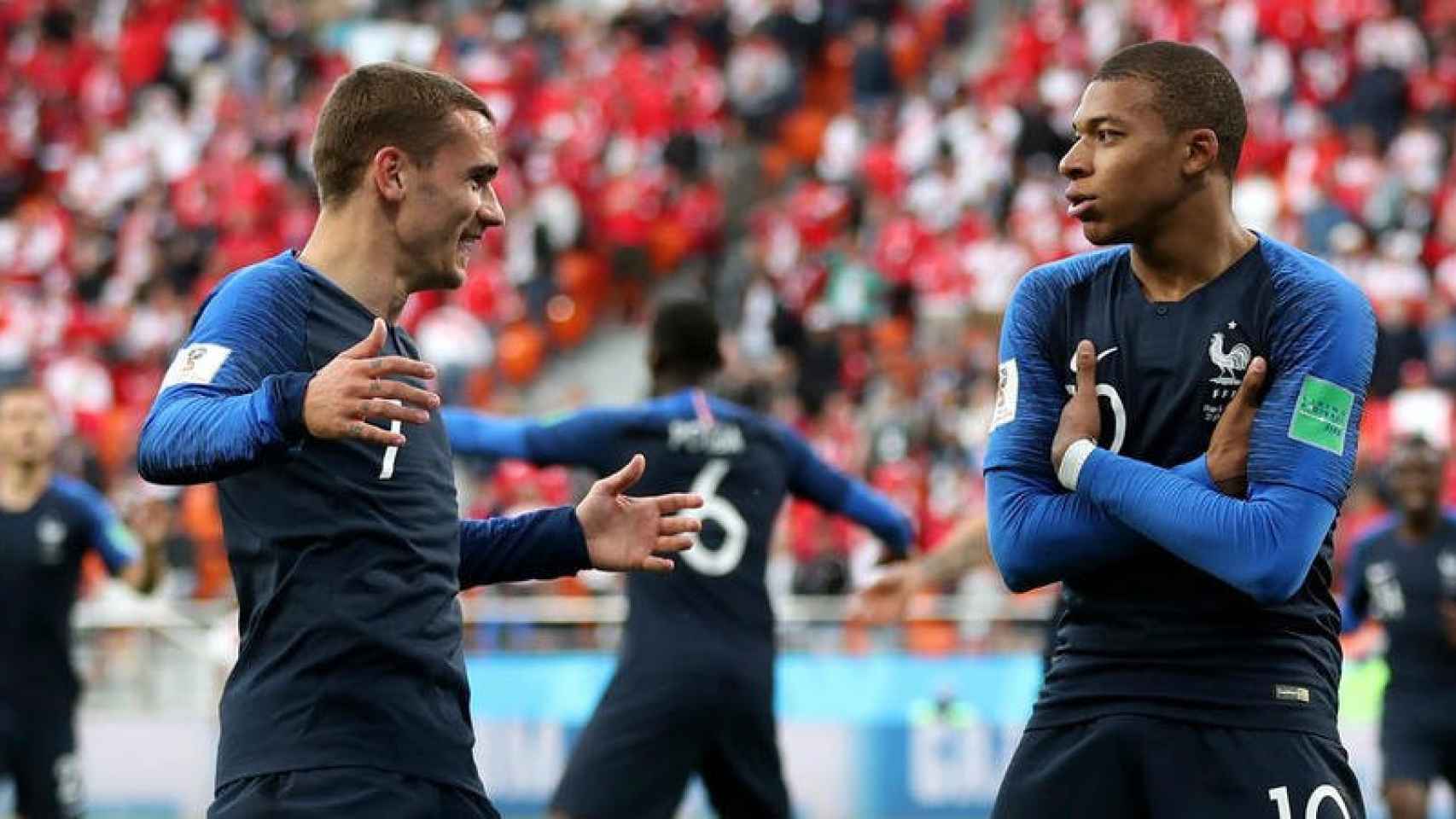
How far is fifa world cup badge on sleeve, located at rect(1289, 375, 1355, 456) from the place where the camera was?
16.4 ft

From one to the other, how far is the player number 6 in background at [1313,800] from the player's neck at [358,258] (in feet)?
6.92

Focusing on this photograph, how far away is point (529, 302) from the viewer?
81.9 feet

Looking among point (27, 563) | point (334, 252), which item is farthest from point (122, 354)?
point (334, 252)

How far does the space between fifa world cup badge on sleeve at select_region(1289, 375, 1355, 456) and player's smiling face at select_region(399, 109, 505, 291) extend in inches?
68.9

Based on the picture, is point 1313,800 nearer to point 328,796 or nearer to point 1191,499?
point 1191,499

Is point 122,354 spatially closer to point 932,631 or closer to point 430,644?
point 932,631

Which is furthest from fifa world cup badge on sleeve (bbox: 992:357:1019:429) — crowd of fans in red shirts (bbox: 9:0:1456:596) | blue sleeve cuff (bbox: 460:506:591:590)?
crowd of fans in red shirts (bbox: 9:0:1456:596)

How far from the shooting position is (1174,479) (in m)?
4.98

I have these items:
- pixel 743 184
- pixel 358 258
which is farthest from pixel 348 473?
pixel 743 184

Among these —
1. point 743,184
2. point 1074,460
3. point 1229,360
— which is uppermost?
point 743,184

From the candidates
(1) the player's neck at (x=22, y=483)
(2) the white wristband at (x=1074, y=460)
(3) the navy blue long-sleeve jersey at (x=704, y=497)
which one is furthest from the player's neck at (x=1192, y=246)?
(1) the player's neck at (x=22, y=483)

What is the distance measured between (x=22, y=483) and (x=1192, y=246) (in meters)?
7.58

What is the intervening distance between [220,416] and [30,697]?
23.1 feet

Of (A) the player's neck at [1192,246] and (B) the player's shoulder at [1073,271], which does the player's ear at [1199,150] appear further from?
(B) the player's shoulder at [1073,271]
